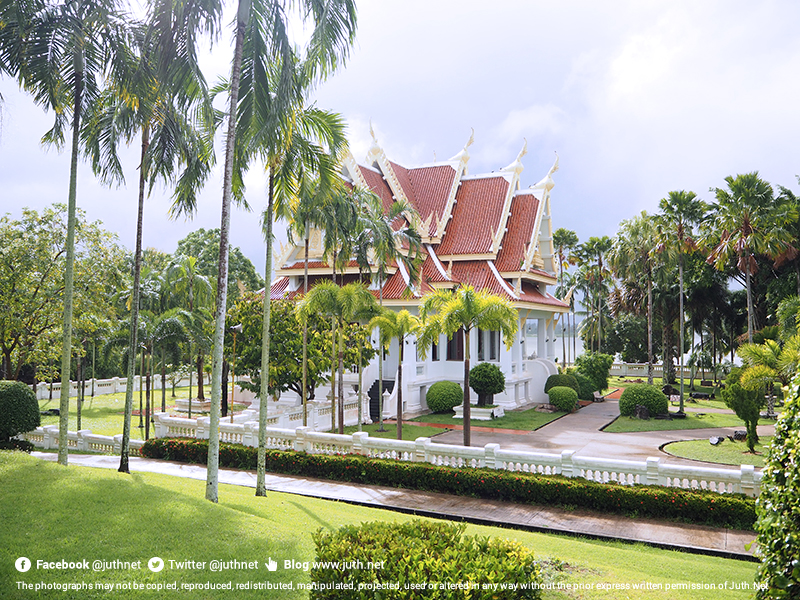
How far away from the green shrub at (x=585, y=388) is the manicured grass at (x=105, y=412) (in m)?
18.5

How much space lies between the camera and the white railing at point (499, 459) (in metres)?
12.3

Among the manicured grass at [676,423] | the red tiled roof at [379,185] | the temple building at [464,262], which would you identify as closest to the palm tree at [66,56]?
the temple building at [464,262]

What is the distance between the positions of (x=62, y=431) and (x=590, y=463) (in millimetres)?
11774

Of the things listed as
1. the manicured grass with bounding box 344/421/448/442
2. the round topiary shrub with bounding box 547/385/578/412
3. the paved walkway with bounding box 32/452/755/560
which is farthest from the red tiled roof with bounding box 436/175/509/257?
the paved walkway with bounding box 32/452/755/560

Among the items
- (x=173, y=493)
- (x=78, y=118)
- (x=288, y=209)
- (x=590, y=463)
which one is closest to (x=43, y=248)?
(x=78, y=118)

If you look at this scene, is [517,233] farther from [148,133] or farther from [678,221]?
[148,133]

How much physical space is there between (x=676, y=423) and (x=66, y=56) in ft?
83.6

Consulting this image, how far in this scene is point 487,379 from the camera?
25.5m

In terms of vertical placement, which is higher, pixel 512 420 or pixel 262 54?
pixel 262 54

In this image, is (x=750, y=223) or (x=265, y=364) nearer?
(x=265, y=364)

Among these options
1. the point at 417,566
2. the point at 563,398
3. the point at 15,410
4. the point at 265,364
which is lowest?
the point at 563,398

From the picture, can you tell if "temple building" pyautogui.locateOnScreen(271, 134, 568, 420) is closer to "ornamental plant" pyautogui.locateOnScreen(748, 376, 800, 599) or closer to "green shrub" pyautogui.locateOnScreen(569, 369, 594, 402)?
"green shrub" pyautogui.locateOnScreen(569, 369, 594, 402)

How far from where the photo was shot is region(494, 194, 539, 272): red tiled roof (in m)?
31.1

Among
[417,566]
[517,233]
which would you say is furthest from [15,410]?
[517,233]
